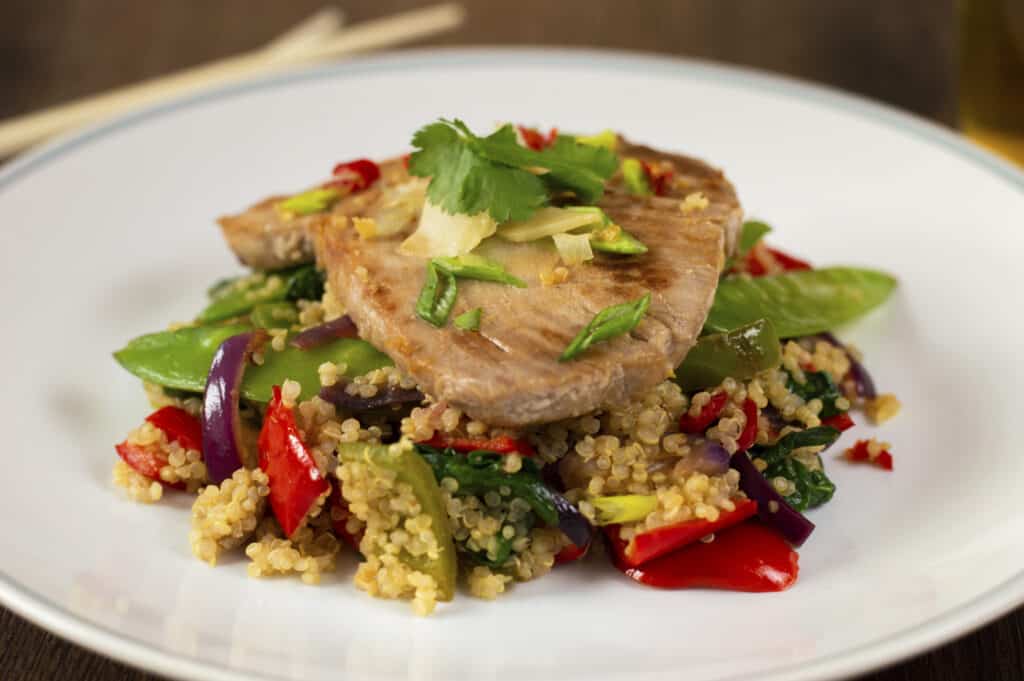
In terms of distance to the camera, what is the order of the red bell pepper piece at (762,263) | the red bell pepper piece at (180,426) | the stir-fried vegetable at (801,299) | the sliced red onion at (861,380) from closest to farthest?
the red bell pepper piece at (180,426)
the stir-fried vegetable at (801,299)
the sliced red onion at (861,380)
the red bell pepper piece at (762,263)

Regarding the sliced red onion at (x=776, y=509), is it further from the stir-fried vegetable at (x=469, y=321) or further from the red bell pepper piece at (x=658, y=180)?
the red bell pepper piece at (x=658, y=180)

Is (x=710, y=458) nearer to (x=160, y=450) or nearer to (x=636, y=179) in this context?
(x=636, y=179)

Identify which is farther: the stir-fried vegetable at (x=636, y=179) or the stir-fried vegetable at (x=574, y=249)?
the stir-fried vegetable at (x=636, y=179)

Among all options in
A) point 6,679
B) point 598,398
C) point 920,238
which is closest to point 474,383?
point 598,398

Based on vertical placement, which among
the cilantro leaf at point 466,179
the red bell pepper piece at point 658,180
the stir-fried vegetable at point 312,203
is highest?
the cilantro leaf at point 466,179

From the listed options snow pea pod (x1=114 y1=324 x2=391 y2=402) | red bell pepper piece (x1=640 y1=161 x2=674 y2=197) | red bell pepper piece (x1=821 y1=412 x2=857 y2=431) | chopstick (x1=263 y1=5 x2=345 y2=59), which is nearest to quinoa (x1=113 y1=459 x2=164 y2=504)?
snow pea pod (x1=114 y1=324 x2=391 y2=402)

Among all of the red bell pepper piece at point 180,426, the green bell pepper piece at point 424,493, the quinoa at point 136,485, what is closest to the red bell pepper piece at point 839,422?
the green bell pepper piece at point 424,493

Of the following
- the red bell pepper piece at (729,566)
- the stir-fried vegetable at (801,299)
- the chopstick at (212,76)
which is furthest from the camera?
the chopstick at (212,76)

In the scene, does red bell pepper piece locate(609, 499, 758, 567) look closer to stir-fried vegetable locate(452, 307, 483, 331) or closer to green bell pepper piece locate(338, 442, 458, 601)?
green bell pepper piece locate(338, 442, 458, 601)
